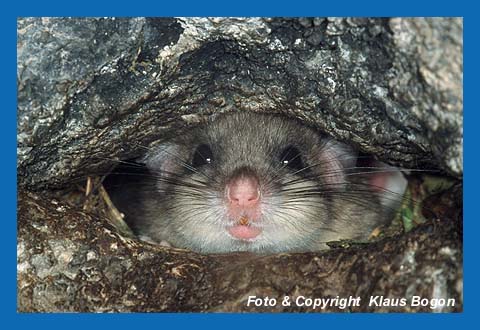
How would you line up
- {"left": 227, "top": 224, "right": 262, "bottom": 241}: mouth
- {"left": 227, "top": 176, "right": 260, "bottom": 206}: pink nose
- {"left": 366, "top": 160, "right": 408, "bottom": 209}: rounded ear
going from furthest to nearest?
{"left": 366, "top": 160, "right": 408, "bottom": 209}: rounded ear → {"left": 227, "top": 224, "right": 262, "bottom": 241}: mouth → {"left": 227, "top": 176, "right": 260, "bottom": 206}: pink nose

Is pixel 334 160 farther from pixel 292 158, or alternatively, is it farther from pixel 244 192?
pixel 244 192

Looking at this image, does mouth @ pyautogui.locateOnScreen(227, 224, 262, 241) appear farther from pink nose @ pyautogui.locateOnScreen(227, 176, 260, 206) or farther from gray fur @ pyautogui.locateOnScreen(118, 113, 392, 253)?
pink nose @ pyautogui.locateOnScreen(227, 176, 260, 206)

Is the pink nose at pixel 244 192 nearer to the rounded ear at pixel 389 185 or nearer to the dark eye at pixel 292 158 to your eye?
the dark eye at pixel 292 158

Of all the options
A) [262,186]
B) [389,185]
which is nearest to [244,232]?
[262,186]

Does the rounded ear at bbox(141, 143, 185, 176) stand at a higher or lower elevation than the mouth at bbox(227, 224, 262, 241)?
higher

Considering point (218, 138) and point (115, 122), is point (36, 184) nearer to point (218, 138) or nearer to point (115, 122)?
point (115, 122)

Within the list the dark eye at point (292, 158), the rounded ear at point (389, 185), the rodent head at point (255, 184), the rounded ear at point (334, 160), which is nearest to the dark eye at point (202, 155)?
the rodent head at point (255, 184)

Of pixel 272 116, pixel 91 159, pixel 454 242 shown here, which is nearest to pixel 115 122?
pixel 91 159

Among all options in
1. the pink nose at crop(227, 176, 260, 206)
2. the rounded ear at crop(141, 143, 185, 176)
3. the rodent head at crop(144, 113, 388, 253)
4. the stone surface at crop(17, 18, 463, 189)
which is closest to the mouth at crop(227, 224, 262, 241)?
the rodent head at crop(144, 113, 388, 253)
